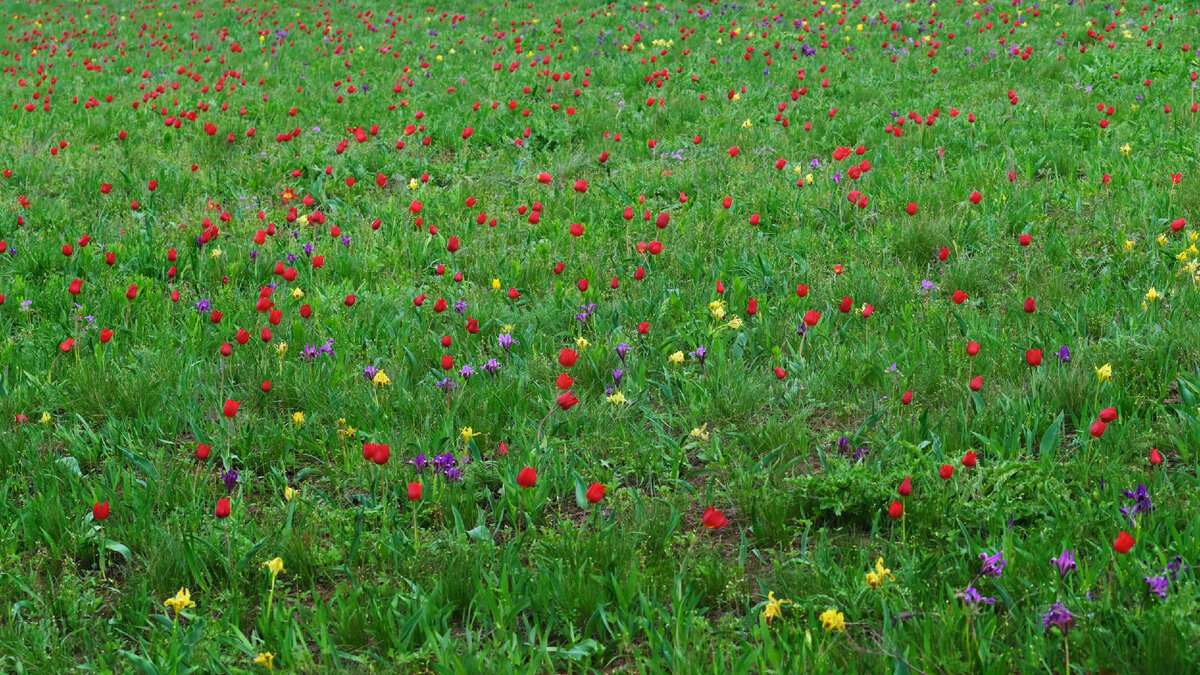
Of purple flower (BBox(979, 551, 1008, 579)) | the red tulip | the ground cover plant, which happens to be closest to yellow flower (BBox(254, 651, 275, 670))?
the ground cover plant

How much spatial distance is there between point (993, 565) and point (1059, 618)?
0.83ft

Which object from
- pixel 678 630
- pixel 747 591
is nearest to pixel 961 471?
pixel 747 591

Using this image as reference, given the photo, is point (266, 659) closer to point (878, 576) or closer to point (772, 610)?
point (772, 610)

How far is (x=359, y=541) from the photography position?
9.49 feet

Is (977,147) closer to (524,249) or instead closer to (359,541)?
(524,249)

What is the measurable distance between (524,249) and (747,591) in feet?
9.71

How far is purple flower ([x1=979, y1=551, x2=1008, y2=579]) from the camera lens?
2.48m

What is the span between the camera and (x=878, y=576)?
2490 mm

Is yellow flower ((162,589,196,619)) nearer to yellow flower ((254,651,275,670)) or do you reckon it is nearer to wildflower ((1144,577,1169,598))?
yellow flower ((254,651,275,670))

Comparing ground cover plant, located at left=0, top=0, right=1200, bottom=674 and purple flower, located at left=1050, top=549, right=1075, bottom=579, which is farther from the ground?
purple flower, located at left=1050, top=549, right=1075, bottom=579

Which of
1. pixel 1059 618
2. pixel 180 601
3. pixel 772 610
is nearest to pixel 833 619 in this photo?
pixel 772 610

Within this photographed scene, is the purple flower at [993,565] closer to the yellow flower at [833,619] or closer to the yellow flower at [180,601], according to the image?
the yellow flower at [833,619]

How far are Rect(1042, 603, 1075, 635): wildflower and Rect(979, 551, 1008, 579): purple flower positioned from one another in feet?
0.58

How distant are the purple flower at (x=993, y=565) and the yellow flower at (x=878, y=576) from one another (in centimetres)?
23
